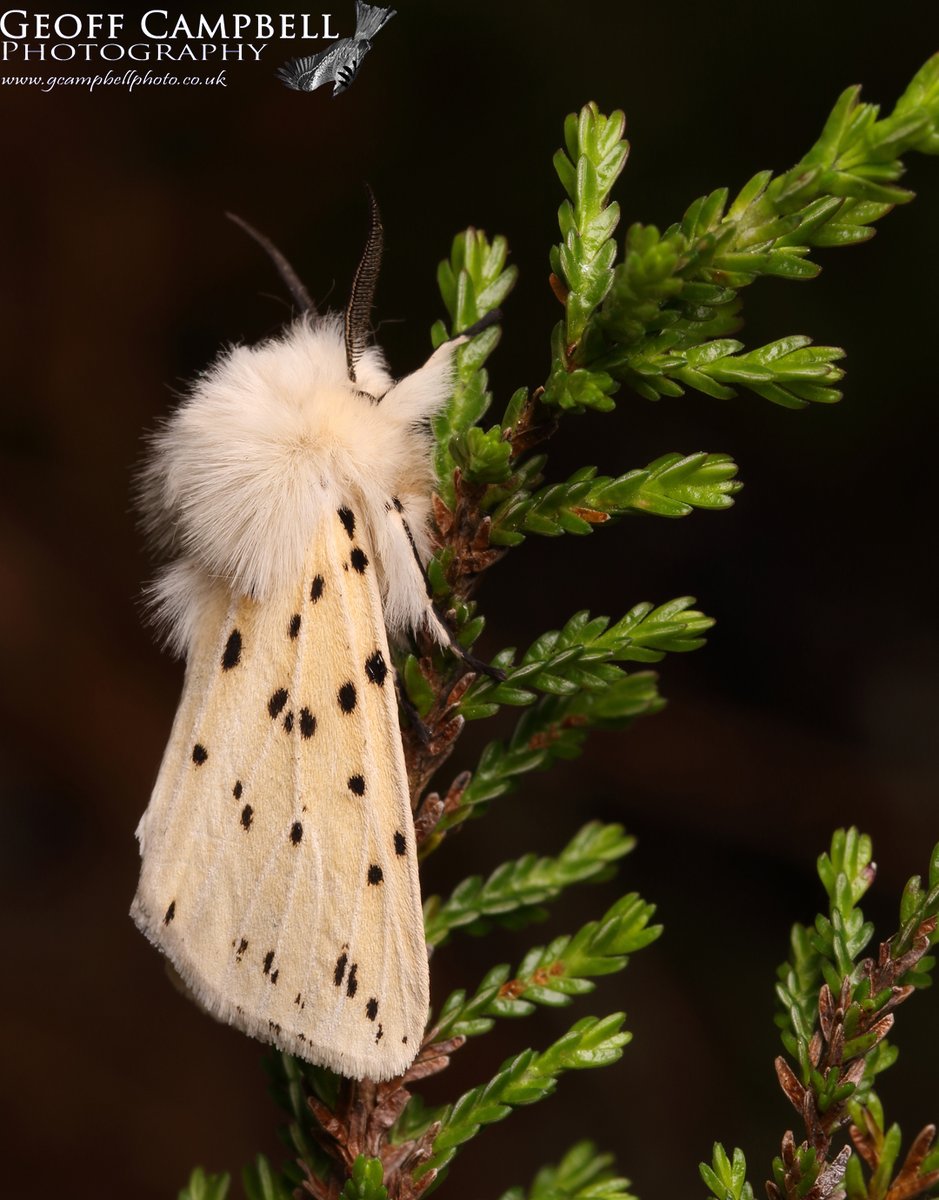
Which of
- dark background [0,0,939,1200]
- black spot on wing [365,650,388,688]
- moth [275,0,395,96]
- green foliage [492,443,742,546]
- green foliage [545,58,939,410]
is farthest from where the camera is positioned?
moth [275,0,395,96]

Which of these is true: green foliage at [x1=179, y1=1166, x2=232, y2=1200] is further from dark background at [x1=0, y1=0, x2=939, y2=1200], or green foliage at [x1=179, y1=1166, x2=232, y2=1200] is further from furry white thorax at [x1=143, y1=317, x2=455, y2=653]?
dark background at [x1=0, y1=0, x2=939, y2=1200]

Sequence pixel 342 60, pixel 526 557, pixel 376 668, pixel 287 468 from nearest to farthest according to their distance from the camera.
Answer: pixel 376 668
pixel 287 468
pixel 342 60
pixel 526 557

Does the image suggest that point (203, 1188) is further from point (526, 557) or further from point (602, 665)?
point (526, 557)

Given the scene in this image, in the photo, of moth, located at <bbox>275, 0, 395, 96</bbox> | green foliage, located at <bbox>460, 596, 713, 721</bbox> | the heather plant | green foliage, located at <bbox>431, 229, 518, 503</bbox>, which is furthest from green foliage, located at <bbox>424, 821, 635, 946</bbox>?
moth, located at <bbox>275, 0, 395, 96</bbox>

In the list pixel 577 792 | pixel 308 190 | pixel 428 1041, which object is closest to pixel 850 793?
pixel 577 792

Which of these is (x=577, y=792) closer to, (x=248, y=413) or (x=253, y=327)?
(x=253, y=327)

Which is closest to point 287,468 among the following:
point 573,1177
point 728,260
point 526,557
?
point 728,260
